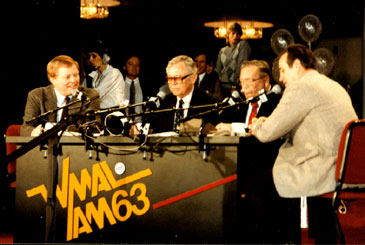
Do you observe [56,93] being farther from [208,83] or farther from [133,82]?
[133,82]

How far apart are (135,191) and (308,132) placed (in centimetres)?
110

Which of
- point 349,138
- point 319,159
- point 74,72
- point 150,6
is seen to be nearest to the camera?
point 349,138

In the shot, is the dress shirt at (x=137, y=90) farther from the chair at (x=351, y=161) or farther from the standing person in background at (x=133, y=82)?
the chair at (x=351, y=161)

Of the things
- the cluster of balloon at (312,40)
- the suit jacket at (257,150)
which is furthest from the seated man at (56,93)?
the cluster of balloon at (312,40)

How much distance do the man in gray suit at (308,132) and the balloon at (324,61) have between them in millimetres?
3596

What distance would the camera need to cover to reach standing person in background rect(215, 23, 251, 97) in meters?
6.56

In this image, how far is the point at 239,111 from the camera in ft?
15.2

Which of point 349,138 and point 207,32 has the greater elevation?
point 207,32

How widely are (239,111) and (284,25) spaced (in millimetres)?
3059

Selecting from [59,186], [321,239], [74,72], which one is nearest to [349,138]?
[321,239]

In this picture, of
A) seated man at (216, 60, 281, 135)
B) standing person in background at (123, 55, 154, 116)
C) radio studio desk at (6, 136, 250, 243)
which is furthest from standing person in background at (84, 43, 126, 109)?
radio studio desk at (6, 136, 250, 243)

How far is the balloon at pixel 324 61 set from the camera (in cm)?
686

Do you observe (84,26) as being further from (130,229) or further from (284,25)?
(130,229)

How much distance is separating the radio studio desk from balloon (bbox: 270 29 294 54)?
402 centimetres
